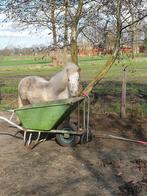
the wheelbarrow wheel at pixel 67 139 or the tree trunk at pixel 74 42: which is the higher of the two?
the tree trunk at pixel 74 42

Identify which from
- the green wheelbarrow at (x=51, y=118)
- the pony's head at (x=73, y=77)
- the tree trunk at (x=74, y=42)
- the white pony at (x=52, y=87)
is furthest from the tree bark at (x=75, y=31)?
the green wheelbarrow at (x=51, y=118)

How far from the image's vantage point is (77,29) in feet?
35.8

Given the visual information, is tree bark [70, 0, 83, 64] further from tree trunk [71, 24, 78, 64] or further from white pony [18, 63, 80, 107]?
white pony [18, 63, 80, 107]

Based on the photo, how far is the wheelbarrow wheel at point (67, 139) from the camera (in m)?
7.70

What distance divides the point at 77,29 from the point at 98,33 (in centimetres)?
60

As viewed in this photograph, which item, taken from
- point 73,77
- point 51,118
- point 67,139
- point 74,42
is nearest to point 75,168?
point 51,118

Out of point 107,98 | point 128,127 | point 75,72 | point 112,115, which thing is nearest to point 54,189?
point 75,72

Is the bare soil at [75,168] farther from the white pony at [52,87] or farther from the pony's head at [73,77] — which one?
the pony's head at [73,77]

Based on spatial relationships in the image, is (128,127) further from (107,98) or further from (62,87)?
(107,98)

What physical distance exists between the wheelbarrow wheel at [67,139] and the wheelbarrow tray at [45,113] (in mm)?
379

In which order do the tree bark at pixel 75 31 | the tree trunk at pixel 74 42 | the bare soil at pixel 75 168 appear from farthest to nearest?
the tree trunk at pixel 74 42 < the tree bark at pixel 75 31 < the bare soil at pixel 75 168

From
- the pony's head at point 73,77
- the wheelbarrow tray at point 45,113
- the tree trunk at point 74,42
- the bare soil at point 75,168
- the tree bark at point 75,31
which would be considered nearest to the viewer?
the bare soil at point 75,168

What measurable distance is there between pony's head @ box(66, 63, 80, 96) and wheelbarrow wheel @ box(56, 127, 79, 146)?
76cm

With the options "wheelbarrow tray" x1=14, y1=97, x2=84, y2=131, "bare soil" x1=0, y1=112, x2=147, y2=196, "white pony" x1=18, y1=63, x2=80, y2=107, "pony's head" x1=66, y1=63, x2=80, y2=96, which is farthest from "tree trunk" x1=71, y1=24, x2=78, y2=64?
"wheelbarrow tray" x1=14, y1=97, x2=84, y2=131
